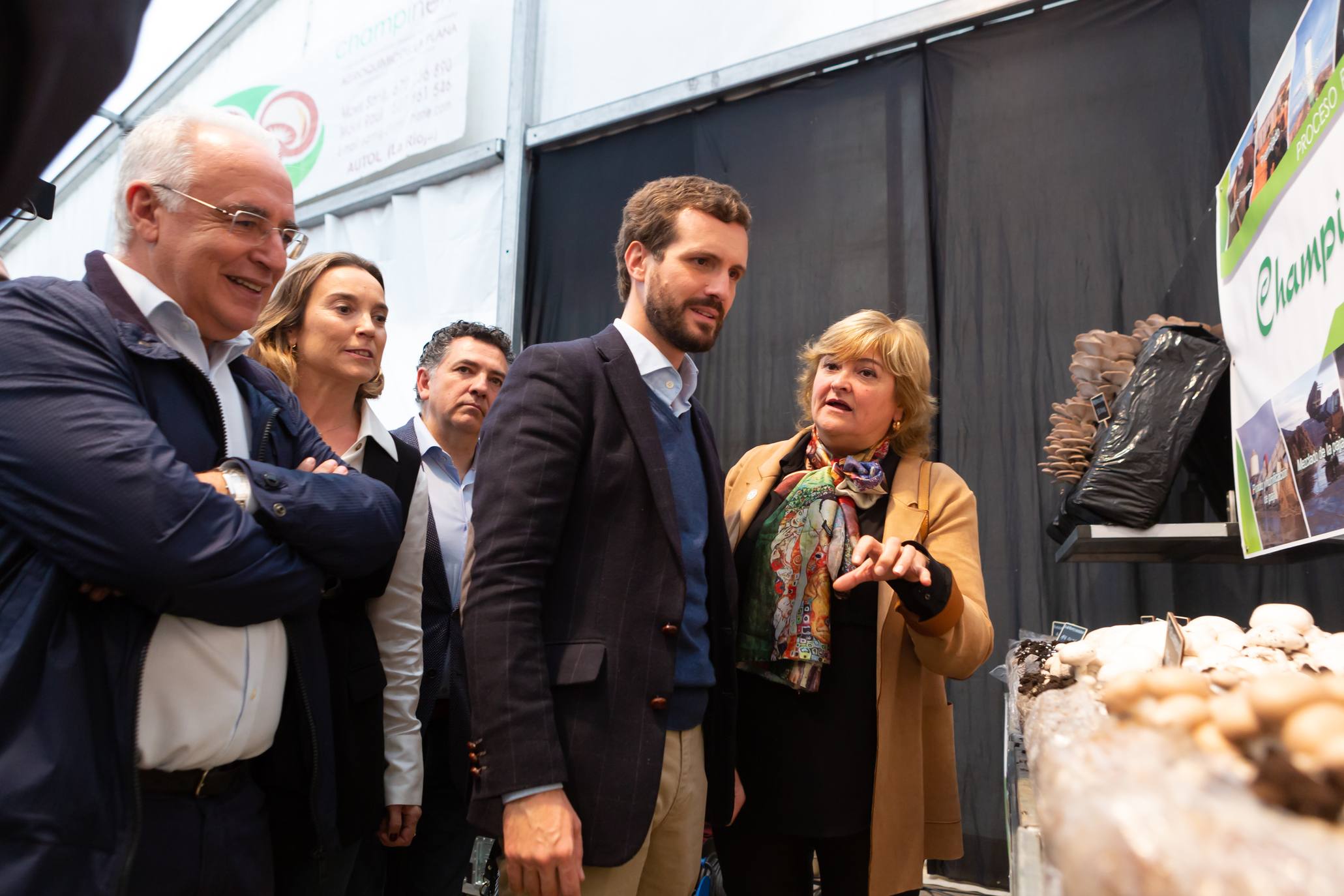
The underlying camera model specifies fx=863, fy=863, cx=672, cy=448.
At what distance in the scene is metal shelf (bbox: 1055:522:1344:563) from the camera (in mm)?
1929

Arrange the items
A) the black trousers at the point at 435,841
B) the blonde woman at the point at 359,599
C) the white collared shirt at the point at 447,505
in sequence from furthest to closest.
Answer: the white collared shirt at the point at 447,505
the black trousers at the point at 435,841
the blonde woman at the point at 359,599

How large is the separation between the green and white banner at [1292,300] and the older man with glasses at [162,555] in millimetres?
1267

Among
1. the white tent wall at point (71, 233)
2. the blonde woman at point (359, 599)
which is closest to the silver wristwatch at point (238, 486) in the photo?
the blonde woman at point (359, 599)

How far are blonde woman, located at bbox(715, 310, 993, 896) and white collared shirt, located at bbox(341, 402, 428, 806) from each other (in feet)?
2.02

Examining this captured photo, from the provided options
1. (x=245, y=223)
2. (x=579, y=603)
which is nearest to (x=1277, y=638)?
(x=579, y=603)

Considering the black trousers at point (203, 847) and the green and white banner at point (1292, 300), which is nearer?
the black trousers at point (203, 847)

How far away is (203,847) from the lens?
1.00 meters

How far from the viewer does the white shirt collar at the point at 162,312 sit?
1.13 meters

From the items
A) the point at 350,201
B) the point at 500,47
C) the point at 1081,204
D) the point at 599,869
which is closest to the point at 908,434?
the point at 599,869

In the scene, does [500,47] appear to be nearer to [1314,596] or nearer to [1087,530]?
[1087,530]

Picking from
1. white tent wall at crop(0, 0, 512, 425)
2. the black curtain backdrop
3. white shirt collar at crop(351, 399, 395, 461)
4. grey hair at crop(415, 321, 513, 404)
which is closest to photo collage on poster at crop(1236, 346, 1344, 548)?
the black curtain backdrop

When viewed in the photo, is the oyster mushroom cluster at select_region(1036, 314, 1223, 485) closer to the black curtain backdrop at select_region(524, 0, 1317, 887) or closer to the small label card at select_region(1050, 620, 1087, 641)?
the black curtain backdrop at select_region(524, 0, 1317, 887)

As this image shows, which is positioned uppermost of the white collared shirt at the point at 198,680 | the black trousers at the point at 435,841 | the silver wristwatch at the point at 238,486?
the silver wristwatch at the point at 238,486

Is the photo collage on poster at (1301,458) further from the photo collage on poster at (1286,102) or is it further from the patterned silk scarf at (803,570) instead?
the patterned silk scarf at (803,570)
